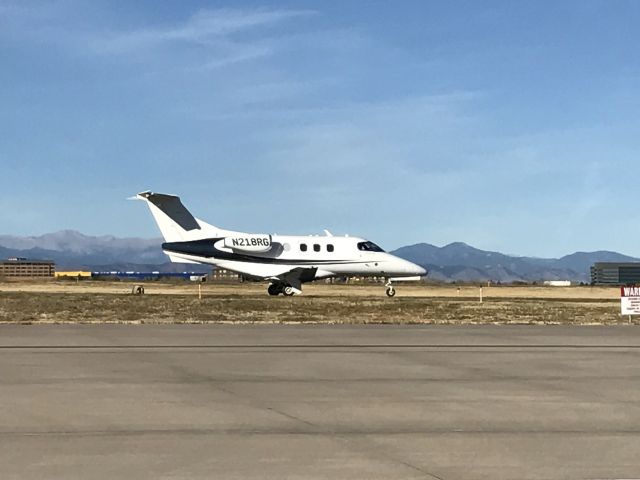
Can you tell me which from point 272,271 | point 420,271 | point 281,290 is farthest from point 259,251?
point 420,271

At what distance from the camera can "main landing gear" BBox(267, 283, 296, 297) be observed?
155 feet

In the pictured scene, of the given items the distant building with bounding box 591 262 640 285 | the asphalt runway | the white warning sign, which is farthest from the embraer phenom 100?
the distant building with bounding box 591 262 640 285

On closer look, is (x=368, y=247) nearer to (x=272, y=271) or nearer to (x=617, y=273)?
(x=272, y=271)

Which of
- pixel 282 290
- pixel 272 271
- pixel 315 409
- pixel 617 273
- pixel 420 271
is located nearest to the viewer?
pixel 315 409

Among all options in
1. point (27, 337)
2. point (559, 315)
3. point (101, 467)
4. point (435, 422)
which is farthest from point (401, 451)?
point (559, 315)

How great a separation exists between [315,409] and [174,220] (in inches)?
1491

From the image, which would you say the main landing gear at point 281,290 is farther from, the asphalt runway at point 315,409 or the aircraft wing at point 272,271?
the asphalt runway at point 315,409

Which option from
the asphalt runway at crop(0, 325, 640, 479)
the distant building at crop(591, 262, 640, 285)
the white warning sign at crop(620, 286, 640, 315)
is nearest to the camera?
the asphalt runway at crop(0, 325, 640, 479)

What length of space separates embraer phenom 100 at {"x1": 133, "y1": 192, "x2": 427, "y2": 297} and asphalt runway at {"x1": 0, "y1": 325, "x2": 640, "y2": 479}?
91.2ft

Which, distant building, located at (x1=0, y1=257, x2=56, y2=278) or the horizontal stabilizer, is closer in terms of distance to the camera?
the horizontal stabilizer

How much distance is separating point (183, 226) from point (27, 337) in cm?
2851

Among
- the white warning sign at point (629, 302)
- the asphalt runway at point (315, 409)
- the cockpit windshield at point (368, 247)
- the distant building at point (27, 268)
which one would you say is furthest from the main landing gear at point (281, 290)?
the distant building at point (27, 268)

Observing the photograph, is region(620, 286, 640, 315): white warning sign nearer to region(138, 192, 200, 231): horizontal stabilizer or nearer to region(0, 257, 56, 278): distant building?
region(138, 192, 200, 231): horizontal stabilizer

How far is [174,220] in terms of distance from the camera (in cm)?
4662
